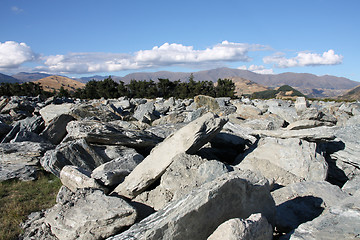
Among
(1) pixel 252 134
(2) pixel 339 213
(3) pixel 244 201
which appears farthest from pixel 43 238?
(1) pixel 252 134

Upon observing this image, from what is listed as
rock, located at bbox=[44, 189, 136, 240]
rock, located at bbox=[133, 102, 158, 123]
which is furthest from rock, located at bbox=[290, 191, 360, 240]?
rock, located at bbox=[133, 102, 158, 123]

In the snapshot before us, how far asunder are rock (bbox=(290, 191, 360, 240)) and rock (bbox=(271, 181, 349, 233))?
61 centimetres

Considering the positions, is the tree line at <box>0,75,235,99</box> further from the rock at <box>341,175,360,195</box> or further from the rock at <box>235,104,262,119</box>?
the rock at <box>341,175,360,195</box>

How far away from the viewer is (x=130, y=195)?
634 cm

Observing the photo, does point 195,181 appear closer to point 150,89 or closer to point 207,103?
point 207,103

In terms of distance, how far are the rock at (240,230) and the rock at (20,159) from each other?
783cm

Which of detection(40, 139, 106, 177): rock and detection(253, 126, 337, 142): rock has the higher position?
detection(253, 126, 337, 142): rock

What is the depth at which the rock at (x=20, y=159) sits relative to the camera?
9.18 m

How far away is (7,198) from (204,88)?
186 ft

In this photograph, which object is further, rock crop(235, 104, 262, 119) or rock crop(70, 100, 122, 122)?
rock crop(235, 104, 262, 119)

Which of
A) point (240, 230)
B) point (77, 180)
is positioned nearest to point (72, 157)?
point (77, 180)

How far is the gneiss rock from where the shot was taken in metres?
6.44

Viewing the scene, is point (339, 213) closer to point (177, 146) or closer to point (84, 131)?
point (177, 146)

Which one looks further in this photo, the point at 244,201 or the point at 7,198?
the point at 7,198
